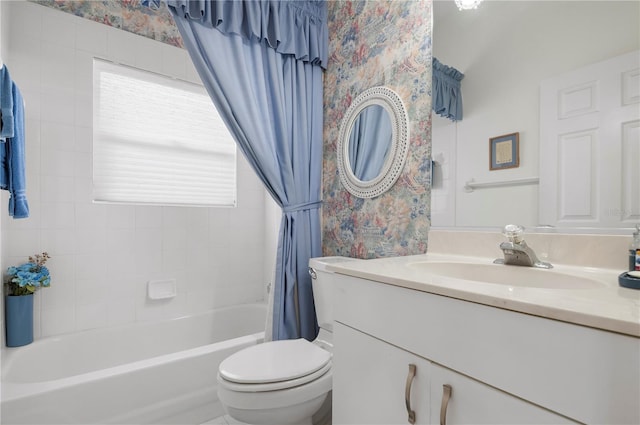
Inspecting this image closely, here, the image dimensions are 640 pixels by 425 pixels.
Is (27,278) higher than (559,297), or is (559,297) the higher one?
(559,297)

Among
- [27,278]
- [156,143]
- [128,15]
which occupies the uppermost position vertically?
[128,15]

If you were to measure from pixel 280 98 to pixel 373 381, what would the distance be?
61.0 inches

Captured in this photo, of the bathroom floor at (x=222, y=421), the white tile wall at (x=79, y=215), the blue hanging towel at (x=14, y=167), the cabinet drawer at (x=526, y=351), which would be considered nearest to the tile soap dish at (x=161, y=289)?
the white tile wall at (x=79, y=215)

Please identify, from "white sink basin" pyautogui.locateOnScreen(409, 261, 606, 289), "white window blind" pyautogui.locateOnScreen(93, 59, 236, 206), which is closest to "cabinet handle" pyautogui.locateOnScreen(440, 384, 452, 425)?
"white sink basin" pyautogui.locateOnScreen(409, 261, 606, 289)

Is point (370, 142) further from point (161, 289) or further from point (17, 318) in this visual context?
point (17, 318)

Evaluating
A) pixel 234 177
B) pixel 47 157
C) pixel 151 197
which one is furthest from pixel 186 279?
pixel 47 157

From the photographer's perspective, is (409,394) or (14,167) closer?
(409,394)

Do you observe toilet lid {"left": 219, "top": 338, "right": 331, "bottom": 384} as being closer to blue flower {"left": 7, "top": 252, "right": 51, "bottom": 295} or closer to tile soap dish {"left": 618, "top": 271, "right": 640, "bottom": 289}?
tile soap dish {"left": 618, "top": 271, "right": 640, "bottom": 289}

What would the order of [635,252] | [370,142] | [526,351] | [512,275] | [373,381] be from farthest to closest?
[370,142] < [512,275] < [373,381] < [635,252] < [526,351]

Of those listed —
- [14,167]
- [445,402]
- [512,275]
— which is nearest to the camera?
[445,402]

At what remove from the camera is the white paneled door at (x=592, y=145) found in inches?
35.4

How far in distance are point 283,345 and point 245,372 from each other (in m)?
0.29

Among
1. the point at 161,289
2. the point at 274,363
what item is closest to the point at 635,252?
the point at 274,363

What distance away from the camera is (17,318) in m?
1.68
